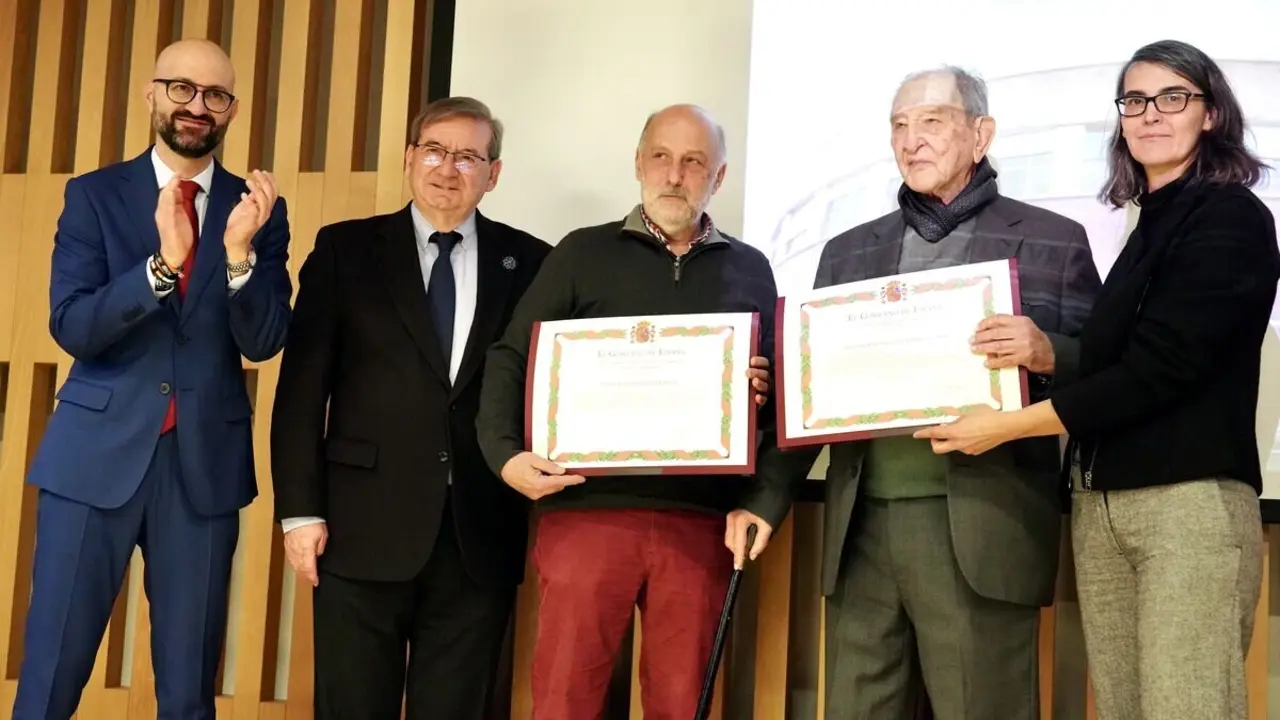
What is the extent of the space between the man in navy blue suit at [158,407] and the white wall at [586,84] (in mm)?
929

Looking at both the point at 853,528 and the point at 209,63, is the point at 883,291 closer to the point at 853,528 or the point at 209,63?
the point at 853,528

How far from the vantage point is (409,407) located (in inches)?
97.0

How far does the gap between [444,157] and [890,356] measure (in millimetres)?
1080

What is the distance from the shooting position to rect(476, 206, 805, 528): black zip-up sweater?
7.60 feet

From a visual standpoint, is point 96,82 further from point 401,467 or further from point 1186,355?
point 1186,355

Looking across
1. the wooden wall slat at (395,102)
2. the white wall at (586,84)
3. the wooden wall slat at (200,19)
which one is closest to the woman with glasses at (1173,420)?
the white wall at (586,84)

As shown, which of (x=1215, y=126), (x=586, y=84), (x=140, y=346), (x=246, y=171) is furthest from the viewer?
(x=246, y=171)

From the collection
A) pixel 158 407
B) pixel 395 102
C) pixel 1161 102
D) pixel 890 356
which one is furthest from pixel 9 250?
pixel 1161 102

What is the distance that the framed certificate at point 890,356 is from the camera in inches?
80.3

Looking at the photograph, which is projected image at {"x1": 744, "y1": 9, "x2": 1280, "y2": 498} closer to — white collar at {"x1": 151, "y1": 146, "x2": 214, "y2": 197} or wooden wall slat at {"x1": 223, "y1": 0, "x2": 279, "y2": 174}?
white collar at {"x1": 151, "y1": 146, "x2": 214, "y2": 197}

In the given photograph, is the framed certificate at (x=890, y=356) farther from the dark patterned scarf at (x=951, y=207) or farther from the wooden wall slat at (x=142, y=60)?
the wooden wall slat at (x=142, y=60)

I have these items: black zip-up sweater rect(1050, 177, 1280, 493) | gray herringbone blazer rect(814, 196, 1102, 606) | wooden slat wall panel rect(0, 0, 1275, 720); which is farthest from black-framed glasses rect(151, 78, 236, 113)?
black zip-up sweater rect(1050, 177, 1280, 493)

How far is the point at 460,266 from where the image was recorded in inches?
103

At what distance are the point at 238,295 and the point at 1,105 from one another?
1782mm
